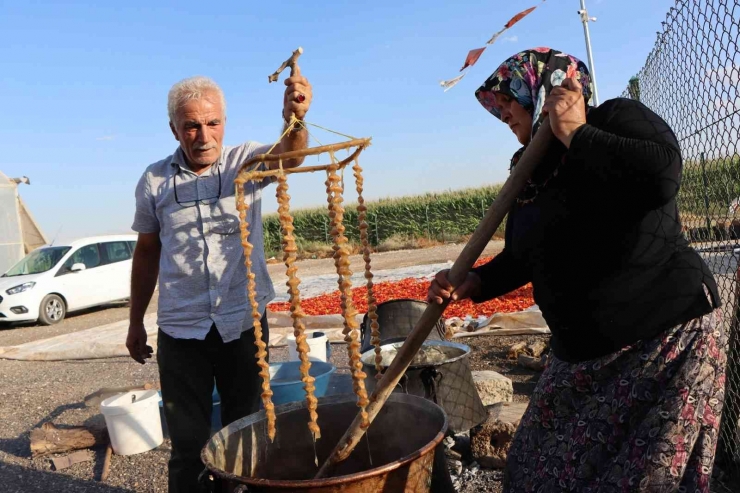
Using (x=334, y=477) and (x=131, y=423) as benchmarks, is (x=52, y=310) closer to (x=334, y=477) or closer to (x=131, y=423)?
(x=131, y=423)

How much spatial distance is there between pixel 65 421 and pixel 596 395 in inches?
207

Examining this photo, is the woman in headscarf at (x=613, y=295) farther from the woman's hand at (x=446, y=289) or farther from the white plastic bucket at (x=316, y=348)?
the white plastic bucket at (x=316, y=348)

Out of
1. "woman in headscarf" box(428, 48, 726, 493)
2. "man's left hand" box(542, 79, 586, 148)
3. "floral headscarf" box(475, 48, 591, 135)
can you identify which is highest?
"floral headscarf" box(475, 48, 591, 135)

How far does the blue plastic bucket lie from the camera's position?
391 centimetres

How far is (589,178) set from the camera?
1.76 meters

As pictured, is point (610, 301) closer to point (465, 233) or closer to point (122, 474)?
point (122, 474)

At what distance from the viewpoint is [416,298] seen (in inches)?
342

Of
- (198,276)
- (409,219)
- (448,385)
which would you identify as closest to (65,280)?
(448,385)

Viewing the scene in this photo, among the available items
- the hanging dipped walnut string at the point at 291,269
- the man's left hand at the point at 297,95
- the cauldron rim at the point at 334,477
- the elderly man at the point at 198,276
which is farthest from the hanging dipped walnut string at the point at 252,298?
the elderly man at the point at 198,276

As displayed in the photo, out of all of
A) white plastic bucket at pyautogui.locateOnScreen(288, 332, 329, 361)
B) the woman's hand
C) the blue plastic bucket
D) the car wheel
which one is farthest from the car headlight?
the woman's hand

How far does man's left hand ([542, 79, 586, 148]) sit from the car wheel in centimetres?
1231

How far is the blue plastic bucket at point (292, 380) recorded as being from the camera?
3908 mm

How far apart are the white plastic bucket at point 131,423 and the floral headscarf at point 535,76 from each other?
3.67 metres

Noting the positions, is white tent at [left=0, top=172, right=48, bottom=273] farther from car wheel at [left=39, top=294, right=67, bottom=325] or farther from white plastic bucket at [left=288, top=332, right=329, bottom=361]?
white plastic bucket at [left=288, top=332, right=329, bottom=361]
